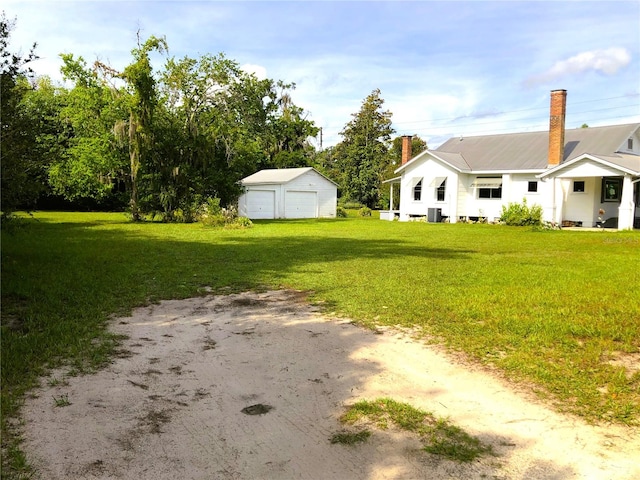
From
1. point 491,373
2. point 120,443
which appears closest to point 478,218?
point 491,373

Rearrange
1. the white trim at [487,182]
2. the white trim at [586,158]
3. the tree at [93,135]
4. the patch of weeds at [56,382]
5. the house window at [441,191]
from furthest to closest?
1. the house window at [441,191]
2. the white trim at [487,182]
3. the tree at [93,135]
4. the white trim at [586,158]
5. the patch of weeds at [56,382]

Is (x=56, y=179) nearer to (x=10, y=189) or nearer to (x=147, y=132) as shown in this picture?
(x=147, y=132)

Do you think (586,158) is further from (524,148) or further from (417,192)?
(417,192)

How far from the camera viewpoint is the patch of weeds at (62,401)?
3963mm

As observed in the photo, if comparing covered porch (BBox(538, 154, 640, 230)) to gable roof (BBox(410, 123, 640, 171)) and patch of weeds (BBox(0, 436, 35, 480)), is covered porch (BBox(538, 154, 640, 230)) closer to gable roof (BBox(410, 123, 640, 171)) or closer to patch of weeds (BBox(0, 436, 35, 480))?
gable roof (BBox(410, 123, 640, 171))

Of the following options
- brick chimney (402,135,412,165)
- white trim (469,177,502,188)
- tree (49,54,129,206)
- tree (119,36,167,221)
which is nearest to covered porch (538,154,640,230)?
white trim (469,177,502,188)

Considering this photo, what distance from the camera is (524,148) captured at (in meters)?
31.2

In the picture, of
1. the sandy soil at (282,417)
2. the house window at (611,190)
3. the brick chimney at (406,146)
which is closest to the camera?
the sandy soil at (282,417)

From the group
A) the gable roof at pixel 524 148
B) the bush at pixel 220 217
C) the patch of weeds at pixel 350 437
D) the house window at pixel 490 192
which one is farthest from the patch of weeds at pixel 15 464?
the house window at pixel 490 192

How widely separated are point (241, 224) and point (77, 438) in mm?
22373

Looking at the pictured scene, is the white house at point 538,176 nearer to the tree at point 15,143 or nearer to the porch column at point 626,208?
the porch column at point 626,208

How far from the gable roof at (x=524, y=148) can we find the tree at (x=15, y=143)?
26.0 m

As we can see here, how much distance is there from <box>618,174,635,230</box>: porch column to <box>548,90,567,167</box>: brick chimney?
421 cm

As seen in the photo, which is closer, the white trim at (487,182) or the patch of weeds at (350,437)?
the patch of weeds at (350,437)
